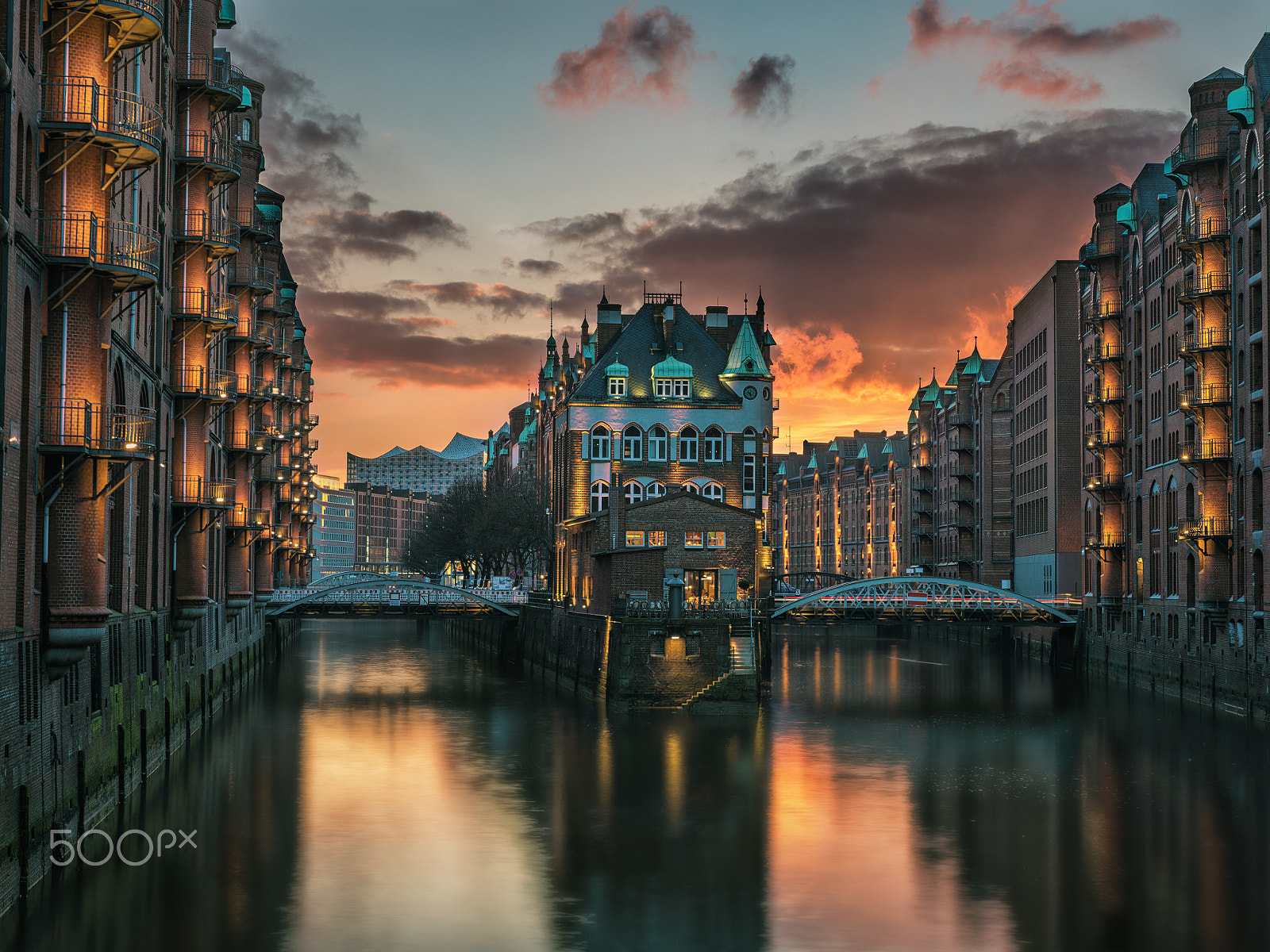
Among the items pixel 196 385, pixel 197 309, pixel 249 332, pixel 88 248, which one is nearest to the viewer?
pixel 88 248

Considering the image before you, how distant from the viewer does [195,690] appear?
183 ft

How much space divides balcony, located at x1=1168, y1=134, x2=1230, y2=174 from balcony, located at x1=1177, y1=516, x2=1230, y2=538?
602 inches

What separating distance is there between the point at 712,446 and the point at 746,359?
18.9ft

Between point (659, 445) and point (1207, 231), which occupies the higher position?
point (1207, 231)

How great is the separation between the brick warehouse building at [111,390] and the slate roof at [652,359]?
98.4 feet

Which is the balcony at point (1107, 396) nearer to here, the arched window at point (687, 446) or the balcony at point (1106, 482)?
the balcony at point (1106, 482)

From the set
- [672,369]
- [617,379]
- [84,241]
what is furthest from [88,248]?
[672,369]

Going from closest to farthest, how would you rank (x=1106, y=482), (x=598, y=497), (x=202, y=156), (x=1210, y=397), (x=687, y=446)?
(x=202, y=156), (x=1210, y=397), (x=1106, y=482), (x=598, y=497), (x=687, y=446)

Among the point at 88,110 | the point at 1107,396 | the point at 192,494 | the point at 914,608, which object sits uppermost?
the point at 1107,396

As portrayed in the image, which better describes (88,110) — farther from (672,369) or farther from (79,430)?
(672,369)

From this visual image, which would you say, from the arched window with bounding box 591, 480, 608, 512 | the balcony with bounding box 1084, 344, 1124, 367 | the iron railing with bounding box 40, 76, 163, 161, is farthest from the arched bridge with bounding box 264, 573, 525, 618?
the iron railing with bounding box 40, 76, 163, 161

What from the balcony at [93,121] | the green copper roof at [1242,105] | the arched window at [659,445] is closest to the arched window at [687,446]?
the arched window at [659,445]

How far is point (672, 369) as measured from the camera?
90062mm

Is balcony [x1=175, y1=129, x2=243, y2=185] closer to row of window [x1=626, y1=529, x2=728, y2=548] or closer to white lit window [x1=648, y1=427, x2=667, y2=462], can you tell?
row of window [x1=626, y1=529, x2=728, y2=548]
